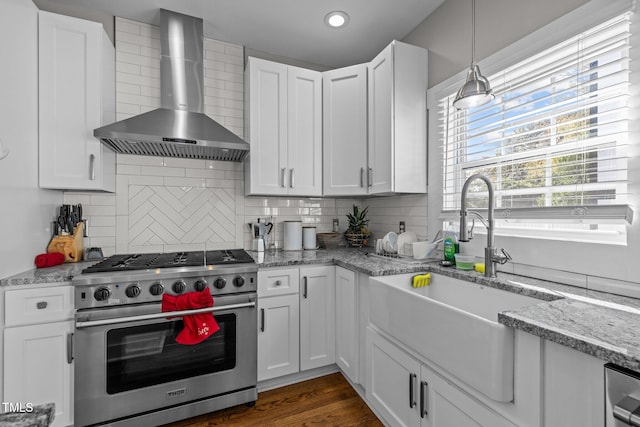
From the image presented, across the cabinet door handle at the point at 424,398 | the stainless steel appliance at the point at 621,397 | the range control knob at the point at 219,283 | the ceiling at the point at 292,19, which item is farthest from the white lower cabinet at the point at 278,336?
the ceiling at the point at 292,19

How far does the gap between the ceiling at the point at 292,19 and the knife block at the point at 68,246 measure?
1686 millimetres

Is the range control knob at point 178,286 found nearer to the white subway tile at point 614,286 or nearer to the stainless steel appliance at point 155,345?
the stainless steel appliance at point 155,345

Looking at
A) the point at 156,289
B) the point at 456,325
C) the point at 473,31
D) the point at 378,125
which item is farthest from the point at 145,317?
the point at 473,31

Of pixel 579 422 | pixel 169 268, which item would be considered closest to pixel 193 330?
pixel 169 268

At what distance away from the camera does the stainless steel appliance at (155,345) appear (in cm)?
163

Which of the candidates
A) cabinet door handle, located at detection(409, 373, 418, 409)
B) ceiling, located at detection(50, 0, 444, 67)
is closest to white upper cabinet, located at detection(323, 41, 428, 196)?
ceiling, located at detection(50, 0, 444, 67)

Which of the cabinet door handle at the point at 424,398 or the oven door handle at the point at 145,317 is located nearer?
the cabinet door handle at the point at 424,398

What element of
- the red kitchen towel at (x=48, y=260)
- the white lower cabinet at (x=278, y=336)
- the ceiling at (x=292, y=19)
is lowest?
the white lower cabinet at (x=278, y=336)

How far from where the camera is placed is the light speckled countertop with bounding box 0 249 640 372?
764mm

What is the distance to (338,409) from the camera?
6.31ft

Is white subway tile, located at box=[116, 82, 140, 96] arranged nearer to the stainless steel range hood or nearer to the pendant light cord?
the stainless steel range hood

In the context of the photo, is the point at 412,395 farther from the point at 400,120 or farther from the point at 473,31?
the point at 473,31

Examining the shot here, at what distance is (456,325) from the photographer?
1108 millimetres

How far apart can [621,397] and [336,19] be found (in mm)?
2581
